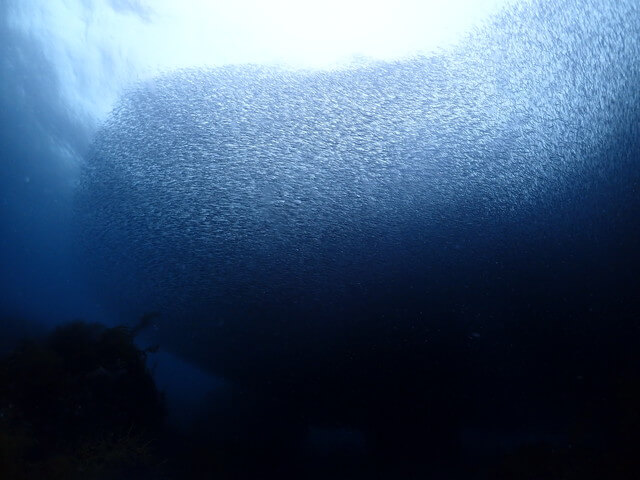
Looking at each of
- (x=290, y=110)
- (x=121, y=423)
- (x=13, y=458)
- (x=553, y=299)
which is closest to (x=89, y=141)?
(x=290, y=110)

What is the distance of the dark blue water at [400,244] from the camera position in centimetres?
855

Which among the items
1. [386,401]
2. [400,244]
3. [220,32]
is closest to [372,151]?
[400,244]

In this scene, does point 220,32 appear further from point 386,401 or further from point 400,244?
point 386,401

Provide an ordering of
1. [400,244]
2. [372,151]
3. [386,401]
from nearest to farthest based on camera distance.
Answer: [372,151]
[400,244]
[386,401]

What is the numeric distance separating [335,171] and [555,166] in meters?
4.85

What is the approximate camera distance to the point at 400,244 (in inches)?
424

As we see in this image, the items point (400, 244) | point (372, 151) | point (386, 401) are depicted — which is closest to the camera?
point (372, 151)

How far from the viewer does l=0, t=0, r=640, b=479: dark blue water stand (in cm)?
855

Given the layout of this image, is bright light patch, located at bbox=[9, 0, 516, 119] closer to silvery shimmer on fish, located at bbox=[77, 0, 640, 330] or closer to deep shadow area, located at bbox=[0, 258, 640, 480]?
silvery shimmer on fish, located at bbox=[77, 0, 640, 330]

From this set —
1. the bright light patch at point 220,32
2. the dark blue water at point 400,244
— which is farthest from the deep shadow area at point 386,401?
the bright light patch at point 220,32

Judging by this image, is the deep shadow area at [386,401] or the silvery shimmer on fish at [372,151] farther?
the deep shadow area at [386,401]

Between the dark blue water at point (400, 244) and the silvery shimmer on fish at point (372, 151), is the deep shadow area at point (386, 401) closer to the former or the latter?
the dark blue water at point (400, 244)

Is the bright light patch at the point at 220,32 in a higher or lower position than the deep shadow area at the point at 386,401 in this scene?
higher

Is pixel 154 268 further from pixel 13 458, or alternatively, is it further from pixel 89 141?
pixel 13 458
